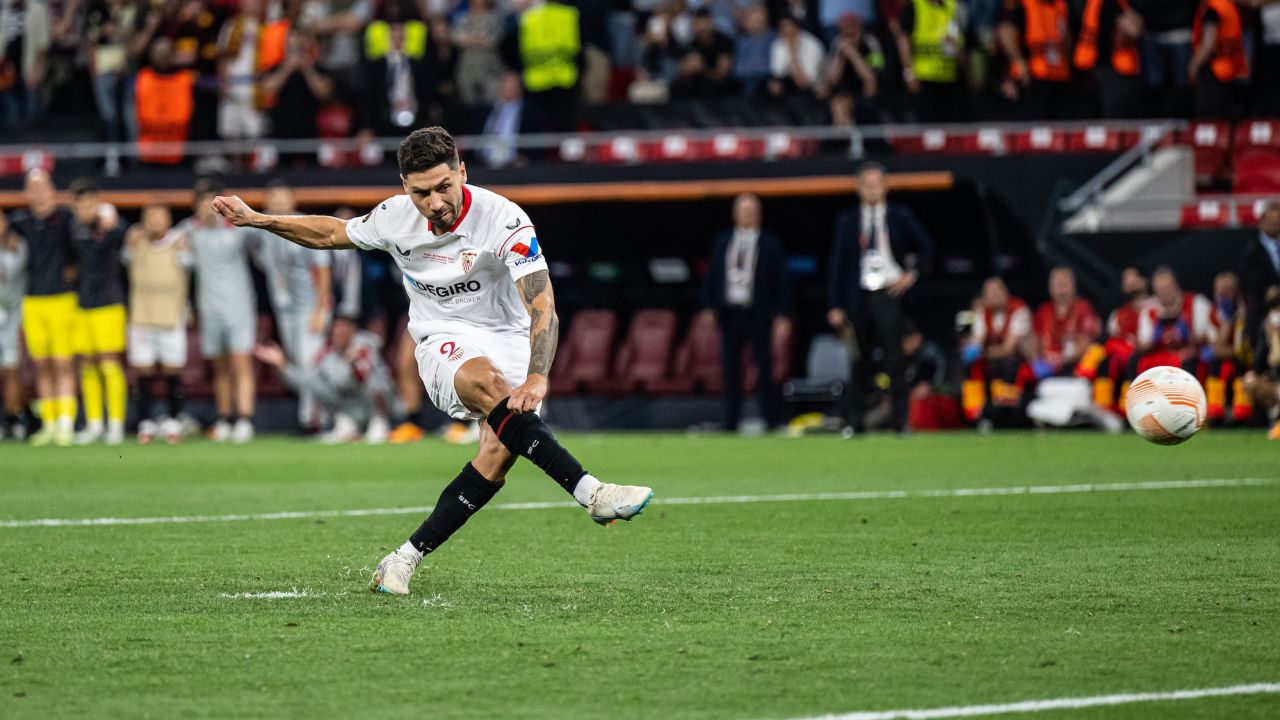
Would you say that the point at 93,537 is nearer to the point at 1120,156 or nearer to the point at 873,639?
the point at 873,639

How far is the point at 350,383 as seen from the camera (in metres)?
17.8

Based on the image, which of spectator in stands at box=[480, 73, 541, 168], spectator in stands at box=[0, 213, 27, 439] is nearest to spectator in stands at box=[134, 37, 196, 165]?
spectator in stands at box=[0, 213, 27, 439]

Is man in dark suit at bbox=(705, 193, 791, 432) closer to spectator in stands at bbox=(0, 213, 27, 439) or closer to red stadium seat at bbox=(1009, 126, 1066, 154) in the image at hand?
red stadium seat at bbox=(1009, 126, 1066, 154)

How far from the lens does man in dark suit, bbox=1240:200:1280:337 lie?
16.0 m

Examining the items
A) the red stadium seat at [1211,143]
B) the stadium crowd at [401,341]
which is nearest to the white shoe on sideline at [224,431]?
the stadium crowd at [401,341]

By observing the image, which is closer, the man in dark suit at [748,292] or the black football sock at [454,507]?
the black football sock at [454,507]

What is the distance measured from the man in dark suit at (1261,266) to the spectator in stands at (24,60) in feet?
48.8

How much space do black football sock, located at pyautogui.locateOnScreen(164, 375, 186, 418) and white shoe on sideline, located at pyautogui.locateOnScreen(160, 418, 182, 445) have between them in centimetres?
11

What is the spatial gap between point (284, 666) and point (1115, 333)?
511 inches

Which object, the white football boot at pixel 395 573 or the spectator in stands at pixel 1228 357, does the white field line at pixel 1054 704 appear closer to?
the white football boot at pixel 395 573

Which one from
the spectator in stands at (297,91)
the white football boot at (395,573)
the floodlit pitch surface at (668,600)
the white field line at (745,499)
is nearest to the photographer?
the floodlit pitch surface at (668,600)

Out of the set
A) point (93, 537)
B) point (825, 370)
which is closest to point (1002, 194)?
point (825, 370)

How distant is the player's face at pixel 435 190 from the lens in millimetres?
6734

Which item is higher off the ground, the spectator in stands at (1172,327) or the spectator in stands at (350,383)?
the spectator in stands at (1172,327)
